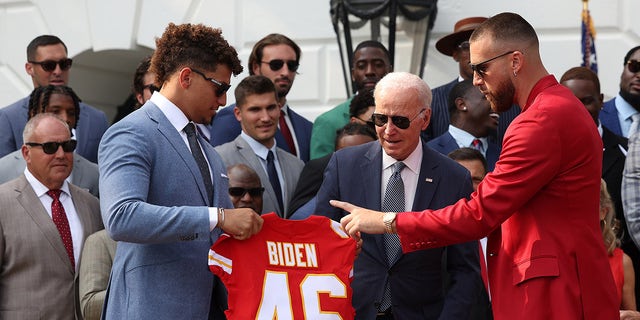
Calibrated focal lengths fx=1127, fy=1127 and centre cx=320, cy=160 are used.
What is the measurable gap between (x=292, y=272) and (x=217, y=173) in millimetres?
646

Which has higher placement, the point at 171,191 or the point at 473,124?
the point at 171,191

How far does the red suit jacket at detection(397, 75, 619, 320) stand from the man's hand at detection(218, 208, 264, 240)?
97cm

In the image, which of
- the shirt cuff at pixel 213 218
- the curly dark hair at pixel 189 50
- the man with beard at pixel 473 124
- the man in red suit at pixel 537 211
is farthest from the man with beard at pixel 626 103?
the shirt cuff at pixel 213 218

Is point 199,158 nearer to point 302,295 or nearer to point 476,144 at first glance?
point 302,295

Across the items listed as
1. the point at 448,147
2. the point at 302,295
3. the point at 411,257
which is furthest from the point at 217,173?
the point at 448,147

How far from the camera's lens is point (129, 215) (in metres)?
5.01

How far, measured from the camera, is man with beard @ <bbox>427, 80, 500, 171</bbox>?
26.3 ft

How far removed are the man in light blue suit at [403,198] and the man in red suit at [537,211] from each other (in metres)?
0.64

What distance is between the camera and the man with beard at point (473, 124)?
8.01m

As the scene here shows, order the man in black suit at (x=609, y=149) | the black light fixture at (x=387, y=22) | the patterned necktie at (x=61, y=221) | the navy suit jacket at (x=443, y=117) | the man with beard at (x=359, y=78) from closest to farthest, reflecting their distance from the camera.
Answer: the patterned necktie at (x=61, y=221), the man in black suit at (x=609, y=149), the navy suit jacket at (x=443, y=117), the man with beard at (x=359, y=78), the black light fixture at (x=387, y=22)

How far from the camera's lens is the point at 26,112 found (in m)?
8.83

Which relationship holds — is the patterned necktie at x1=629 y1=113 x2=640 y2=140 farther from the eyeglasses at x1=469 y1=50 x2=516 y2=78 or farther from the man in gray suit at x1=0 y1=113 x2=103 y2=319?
the man in gray suit at x1=0 y1=113 x2=103 y2=319

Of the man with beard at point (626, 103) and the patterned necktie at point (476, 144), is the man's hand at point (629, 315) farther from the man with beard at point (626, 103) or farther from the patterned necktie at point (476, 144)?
the man with beard at point (626, 103)

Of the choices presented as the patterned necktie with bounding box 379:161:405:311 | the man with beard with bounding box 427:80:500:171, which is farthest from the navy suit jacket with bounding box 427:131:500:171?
the patterned necktie with bounding box 379:161:405:311
